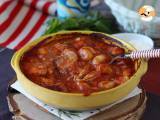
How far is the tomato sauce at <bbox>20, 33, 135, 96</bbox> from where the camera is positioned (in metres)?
0.64

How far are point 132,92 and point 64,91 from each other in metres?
0.16

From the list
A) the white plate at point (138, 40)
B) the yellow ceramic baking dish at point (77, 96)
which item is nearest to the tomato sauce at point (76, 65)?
the yellow ceramic baking dish at point (77, 96)

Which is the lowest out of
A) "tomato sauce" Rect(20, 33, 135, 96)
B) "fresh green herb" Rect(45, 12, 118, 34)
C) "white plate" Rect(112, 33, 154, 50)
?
"white plate" Rect(112, 33, 154, 50)

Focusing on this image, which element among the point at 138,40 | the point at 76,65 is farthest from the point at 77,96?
the point at 138,40

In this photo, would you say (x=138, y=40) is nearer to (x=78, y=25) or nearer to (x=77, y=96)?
(x=78, y=25)

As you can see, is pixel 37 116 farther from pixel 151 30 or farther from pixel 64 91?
pixel 151 30

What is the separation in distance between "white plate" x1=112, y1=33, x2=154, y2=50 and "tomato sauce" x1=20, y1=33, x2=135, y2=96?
0.50 feet

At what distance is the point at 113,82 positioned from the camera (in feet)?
2.10

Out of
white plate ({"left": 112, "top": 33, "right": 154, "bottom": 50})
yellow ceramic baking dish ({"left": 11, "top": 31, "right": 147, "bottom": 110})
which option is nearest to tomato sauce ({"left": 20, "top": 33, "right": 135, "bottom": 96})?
yellow ceramic baking dish ({"left": 11, "top": 31, "right": 147, "bottom": 110})

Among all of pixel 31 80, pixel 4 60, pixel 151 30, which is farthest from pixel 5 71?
pixel 151 30

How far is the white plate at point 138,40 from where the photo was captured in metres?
0.88

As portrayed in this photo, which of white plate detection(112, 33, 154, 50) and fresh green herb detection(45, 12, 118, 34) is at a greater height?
fresh green herb detection(45, 12, 118, 34)

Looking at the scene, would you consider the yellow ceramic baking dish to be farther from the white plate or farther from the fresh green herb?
the fresh green herb

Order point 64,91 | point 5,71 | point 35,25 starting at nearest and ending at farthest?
point 64,91 → point 5,71 → point 35,25
